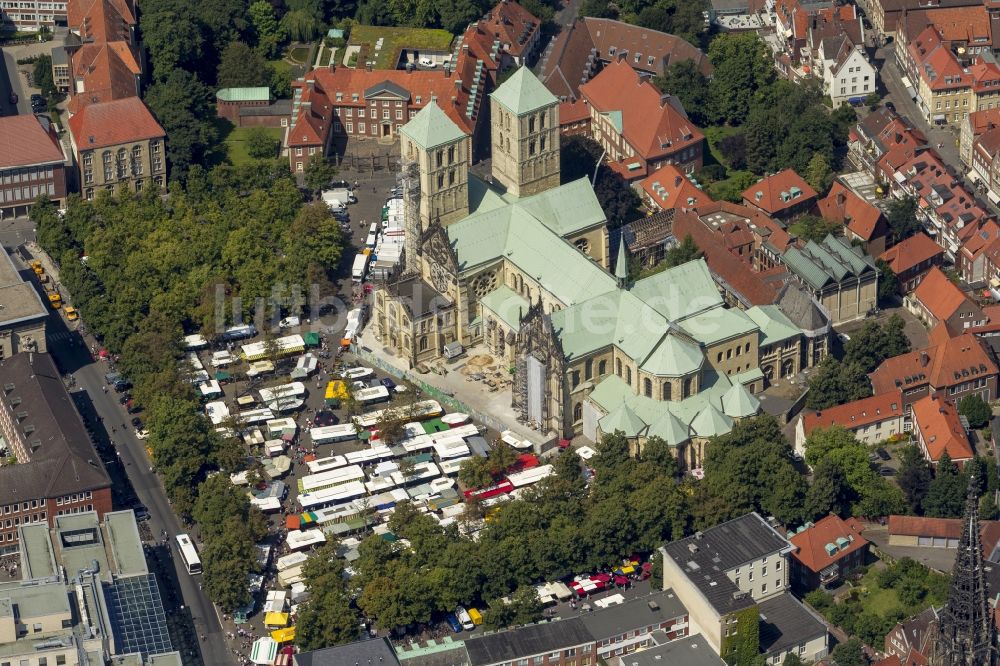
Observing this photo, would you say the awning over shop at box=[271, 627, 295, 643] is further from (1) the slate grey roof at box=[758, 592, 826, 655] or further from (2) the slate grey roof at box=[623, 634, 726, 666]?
(1) the slate grey roof at box=[758, 592, 826, 655]

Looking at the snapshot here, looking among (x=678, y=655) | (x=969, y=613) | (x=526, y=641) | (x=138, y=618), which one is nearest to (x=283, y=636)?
(x=138, y=618)

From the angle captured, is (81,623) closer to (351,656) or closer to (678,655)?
(351,656)

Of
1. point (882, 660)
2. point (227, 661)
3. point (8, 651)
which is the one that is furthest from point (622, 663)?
point (8, 651)

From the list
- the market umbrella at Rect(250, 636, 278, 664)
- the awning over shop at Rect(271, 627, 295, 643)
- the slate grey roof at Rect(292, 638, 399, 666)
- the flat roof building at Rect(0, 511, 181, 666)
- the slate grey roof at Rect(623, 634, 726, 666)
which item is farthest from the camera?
the awning over shop at Rect(271, 627, 295, 643)

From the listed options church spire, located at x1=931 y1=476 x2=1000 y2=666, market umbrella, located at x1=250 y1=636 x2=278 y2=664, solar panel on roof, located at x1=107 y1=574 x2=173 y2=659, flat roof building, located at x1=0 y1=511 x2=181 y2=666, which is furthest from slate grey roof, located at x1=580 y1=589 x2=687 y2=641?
solar panel on roof, located at x1=107 y1=574 x2=173 y2=659

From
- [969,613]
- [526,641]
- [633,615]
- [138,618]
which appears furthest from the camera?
[633,615]
